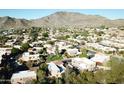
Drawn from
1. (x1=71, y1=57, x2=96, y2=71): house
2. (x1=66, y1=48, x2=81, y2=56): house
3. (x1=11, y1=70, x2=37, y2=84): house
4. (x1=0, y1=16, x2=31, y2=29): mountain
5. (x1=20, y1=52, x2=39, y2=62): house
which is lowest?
(x1=11, y1=70, x2=37, y2=84): house

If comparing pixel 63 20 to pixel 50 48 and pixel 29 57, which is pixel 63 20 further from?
pixel 29 57

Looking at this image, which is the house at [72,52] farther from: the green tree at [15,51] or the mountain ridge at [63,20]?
the green tree at [15,51]

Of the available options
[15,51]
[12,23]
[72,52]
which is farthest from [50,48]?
[12,23]

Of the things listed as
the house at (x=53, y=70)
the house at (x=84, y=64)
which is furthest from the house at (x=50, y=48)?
the house at (x=84, y=64)

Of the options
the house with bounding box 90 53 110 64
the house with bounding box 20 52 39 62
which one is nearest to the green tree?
the house with bounding box 20 52 39 62

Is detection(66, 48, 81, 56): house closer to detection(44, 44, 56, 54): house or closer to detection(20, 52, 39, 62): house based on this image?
detection(44, 44, 56, 54): house
